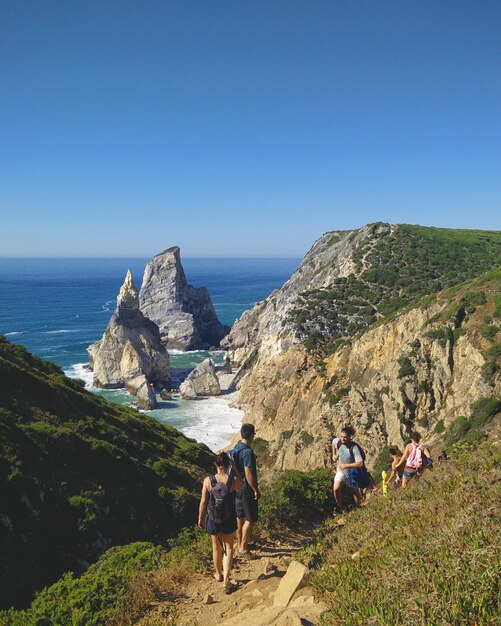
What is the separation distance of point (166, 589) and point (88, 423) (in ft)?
44.0

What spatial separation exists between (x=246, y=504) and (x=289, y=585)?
1.69 metres

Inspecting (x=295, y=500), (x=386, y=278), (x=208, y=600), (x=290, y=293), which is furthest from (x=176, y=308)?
(x=208, y=600)

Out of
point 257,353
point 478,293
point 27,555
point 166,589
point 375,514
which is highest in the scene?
point 478,293

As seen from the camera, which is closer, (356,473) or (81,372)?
(356,473)

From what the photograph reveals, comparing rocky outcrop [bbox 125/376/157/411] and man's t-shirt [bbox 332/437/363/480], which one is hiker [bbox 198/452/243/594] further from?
rocky outcrop [bbox 125/376/157/411]

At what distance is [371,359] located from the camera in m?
35.1

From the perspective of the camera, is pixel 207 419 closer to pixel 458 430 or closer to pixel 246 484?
pixel 458 430

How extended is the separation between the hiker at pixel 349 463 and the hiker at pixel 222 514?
3.25 m

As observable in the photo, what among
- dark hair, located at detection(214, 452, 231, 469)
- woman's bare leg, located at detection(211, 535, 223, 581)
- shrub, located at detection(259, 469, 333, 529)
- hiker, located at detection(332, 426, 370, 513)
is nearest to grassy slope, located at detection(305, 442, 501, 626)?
woman's bare leg, located at detection(211, 535, 223, 581)

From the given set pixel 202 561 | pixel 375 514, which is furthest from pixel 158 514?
pixel 375 514

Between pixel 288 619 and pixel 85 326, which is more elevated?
pixel 288 619

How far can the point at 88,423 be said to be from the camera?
19.3 meters

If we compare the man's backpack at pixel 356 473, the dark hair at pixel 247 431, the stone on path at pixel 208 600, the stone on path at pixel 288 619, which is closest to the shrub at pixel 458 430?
the man's backpack at pixel 356 473

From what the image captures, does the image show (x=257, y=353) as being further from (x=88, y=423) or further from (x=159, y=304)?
(x=88, y=423)
